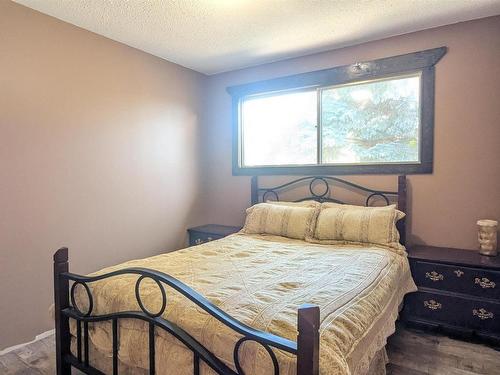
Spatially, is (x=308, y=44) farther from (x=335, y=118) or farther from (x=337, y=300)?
(x=337, y=300)

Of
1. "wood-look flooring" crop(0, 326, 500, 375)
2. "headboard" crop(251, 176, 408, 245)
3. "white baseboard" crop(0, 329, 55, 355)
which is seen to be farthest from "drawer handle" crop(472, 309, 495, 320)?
"white baseboard" crop(0, 329, 55, 355)

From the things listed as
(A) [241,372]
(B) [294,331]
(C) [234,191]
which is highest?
(C) [234,191]

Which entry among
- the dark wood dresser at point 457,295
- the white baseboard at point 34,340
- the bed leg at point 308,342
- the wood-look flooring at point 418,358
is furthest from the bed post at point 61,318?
the dark wood dresser at point 457,295

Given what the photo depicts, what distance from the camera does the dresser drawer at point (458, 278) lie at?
7.41 ft

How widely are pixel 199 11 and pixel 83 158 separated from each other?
58.1 inches

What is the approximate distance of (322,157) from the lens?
3.36 metres

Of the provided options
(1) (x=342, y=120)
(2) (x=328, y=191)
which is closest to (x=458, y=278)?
(2) (x=328, y=191)

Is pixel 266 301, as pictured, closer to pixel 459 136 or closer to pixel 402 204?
pixel 402 204

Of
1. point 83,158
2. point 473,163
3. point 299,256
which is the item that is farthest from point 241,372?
point 473,163

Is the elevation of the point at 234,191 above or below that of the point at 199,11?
below

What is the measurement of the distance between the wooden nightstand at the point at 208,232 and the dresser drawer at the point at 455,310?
5.86ft

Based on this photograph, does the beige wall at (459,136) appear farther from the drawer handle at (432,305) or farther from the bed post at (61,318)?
the bed post at (61,318)

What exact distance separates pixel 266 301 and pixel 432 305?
1652 mm

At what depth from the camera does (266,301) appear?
1.43 m
